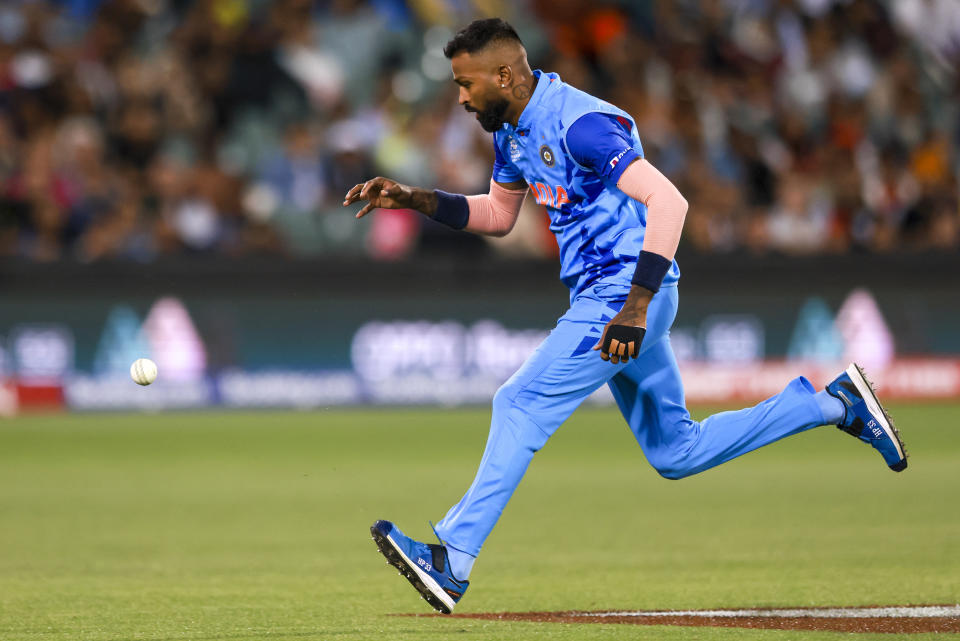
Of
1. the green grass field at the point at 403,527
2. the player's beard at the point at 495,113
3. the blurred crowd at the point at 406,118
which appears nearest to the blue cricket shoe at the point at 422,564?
the green grass field at the point at 403,527

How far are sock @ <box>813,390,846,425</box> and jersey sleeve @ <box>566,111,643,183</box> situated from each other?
1.44 meters

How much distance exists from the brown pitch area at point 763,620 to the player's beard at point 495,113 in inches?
78.8

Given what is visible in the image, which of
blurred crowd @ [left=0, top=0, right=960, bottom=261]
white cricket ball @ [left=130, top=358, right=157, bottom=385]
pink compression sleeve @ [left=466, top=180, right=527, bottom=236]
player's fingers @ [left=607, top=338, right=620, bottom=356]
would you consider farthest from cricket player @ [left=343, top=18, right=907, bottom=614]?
blurred crowd @ [left=0, top=0, right=960, bottom=261]

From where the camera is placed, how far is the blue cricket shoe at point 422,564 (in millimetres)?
5414

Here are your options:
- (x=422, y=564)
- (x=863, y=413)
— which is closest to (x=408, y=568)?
(x=422, y=564)

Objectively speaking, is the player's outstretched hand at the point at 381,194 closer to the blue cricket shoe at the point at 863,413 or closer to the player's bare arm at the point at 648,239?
the player's bare arm at the point at 648,239

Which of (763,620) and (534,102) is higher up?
(534,102)

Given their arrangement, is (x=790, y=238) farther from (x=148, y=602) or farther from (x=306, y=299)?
(x=148, y=602)

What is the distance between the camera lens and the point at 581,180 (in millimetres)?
5719

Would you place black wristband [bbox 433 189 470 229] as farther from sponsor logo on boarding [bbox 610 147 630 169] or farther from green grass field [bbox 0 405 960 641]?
green grass field [bbox 0 405 960 641]

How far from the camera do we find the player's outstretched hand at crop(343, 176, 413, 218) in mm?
6043

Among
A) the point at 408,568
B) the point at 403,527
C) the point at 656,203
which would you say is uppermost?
the point at 656,203

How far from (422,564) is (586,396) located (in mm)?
903

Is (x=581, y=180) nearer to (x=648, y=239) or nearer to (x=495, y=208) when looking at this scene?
(x=648, y=239)
